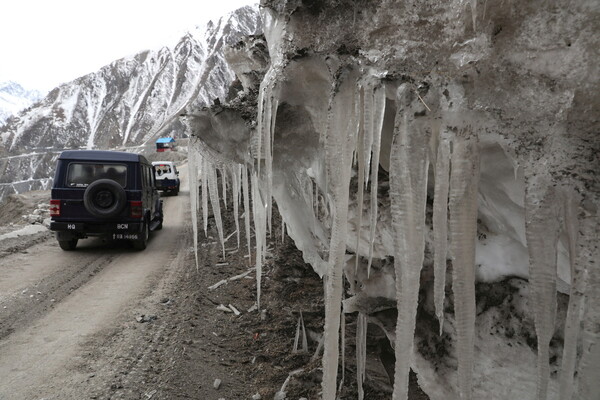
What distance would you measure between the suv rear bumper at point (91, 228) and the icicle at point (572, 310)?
938 cm

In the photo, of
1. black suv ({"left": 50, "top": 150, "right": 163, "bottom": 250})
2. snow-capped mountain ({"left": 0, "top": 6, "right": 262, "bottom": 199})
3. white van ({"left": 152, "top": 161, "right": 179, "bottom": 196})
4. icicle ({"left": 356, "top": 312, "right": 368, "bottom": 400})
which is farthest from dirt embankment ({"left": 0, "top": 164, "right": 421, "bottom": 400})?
snow-capped mountain ({"left": 0, "top": 6, "right": 262, "bottom": 199})

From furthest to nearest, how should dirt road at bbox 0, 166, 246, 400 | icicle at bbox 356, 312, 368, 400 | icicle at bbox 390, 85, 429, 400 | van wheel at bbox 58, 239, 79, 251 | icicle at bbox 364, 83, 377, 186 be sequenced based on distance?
van wheel at bbox 58, 239, 79, 251, dirt road at bbox 0, 166, 246, 400, icicle at bbox 356, 312, 368, 400, icicle at bbox 364, 83, 377, 186, icicle at bbox 390, 85, 429, 400

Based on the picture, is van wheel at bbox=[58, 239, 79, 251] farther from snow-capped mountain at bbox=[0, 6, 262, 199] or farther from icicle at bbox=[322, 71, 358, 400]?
snow-capped mountain at bbox=[0, 6, 262, 199]

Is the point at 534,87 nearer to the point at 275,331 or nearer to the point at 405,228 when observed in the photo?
the point at 405,228

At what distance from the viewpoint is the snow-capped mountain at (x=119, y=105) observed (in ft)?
399

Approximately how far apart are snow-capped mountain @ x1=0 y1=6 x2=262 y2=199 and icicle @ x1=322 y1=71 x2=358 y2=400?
11849 cm

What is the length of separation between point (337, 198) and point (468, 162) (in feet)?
3.08

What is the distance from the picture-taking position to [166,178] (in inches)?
836

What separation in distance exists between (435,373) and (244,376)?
2.23 metres

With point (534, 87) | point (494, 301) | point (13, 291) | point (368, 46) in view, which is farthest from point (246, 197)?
point (13, 291)

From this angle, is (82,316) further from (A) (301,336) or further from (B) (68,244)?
(B) (68,244)

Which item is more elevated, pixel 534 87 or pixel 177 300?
pixel 534 87

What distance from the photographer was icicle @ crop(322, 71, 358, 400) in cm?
293

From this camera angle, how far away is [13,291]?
7051 millimetres
